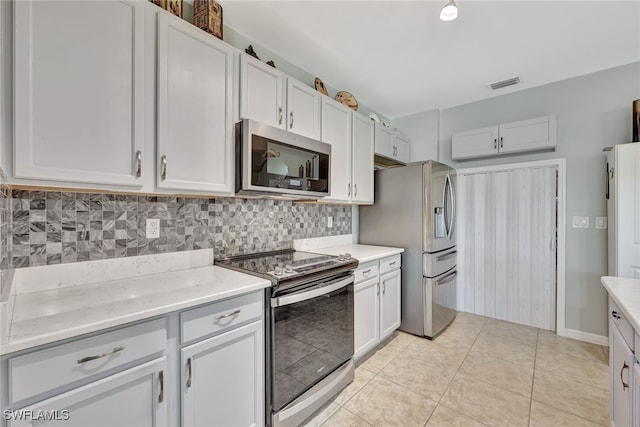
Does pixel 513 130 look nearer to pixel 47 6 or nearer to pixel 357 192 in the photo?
pixel 357 192

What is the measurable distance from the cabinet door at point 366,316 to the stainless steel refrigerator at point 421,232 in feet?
1.87

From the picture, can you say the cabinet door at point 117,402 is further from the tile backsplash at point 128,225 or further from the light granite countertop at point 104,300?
the tile backsplash at point 128,225

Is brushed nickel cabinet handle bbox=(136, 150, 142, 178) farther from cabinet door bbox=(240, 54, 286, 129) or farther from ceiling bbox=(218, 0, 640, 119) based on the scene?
ceiling bbox=(218, 0, 640, 119)

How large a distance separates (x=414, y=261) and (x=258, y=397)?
1.96m

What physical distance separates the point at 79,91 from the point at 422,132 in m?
3.63

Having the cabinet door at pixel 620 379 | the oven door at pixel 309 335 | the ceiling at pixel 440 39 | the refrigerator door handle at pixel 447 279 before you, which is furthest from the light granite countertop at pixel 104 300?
the refrigerator door handle at pixel 447 279

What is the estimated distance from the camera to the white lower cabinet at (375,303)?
225cm

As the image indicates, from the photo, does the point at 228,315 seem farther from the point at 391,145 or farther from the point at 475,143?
the point at 475,143

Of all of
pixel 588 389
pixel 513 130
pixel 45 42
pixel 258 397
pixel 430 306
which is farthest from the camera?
pixel 513 130

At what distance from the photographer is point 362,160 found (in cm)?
284

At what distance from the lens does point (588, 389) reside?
1.97 meters

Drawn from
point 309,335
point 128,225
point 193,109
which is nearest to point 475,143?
point 309,335

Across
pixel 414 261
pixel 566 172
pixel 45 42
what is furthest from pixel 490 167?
pixel 45 42

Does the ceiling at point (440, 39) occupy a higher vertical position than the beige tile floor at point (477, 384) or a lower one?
higher
